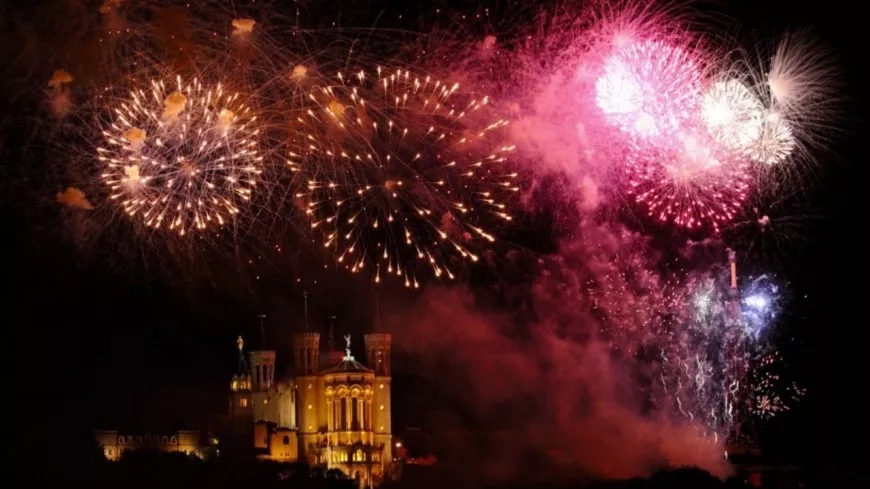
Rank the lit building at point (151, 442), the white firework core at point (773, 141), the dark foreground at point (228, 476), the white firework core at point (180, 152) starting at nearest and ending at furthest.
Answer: the white firework core at point (180, 152) < the white firework core at point (773, 141) < the dark foreground at point (228, 476) < the lit building at point (151, 442)

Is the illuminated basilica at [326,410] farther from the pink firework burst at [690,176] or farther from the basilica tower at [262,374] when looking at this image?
the pink firework burst at [690,176]

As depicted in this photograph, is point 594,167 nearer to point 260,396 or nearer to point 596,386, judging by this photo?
point 596,386

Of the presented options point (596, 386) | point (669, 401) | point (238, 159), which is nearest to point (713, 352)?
point (669, 401)

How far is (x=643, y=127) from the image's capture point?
117 feet

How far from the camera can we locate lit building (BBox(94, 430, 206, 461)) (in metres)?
Result: 68.6

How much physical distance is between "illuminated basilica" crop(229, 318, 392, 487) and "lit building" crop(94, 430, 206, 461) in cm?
335

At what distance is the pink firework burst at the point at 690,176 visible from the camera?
36250 mm

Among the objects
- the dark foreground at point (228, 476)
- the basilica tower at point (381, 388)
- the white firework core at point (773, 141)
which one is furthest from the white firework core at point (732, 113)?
the basilica tower at point (381, 388)

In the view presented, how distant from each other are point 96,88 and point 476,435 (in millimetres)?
40443

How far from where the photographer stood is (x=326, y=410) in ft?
246

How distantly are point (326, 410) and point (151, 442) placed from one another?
9570 mm

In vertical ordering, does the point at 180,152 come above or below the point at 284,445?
above

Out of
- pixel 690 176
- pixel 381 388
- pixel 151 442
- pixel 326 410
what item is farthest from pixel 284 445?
pixel 690 176

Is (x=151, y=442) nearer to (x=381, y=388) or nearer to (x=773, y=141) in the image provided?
(x=381, y=388)
